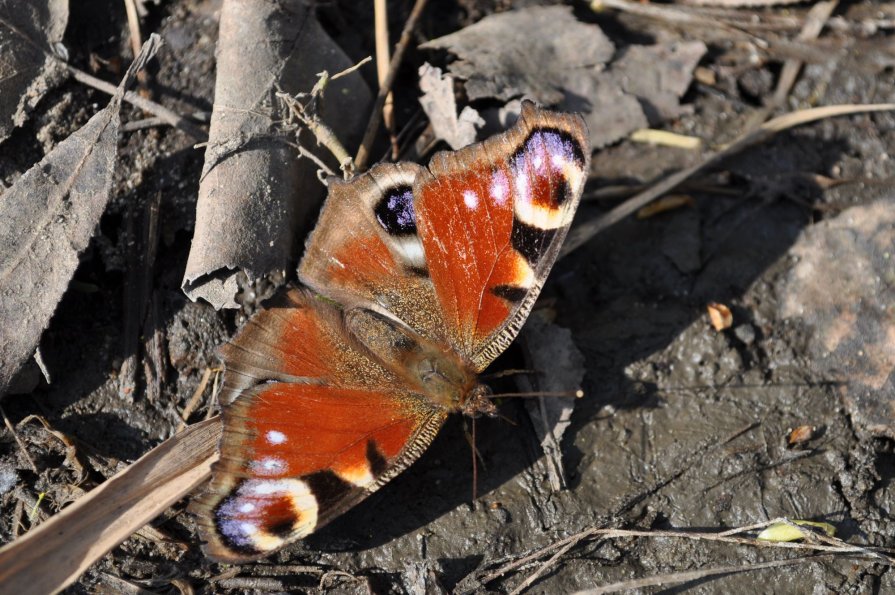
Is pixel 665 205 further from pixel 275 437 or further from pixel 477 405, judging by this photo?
pixel 275 437

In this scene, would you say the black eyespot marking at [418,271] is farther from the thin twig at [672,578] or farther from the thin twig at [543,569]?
the thin twig at [672,578]

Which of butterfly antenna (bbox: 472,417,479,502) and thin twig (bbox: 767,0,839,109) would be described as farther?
thin twig (bbox: 767,0,839,109)

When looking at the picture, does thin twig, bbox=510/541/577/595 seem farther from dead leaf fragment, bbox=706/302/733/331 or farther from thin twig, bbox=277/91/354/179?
thin twig, bbox=277/91/354/179

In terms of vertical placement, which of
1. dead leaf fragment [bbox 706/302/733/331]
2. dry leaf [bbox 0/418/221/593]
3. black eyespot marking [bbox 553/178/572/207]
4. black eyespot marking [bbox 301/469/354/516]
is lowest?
dead leaf fragment [bbox 706/302/733/331]

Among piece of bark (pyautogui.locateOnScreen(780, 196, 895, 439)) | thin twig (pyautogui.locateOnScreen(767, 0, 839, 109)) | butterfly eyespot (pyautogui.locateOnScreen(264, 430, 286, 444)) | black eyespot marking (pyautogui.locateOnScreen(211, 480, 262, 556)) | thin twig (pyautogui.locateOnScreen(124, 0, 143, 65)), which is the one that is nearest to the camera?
black eyespot marking (pyautogui.locateOnScreen(211, 480, 262, 556))

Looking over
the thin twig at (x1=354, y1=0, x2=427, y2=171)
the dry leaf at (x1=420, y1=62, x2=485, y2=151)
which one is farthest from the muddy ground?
the dry leaf at (x1=420, y1=62, x2=485, y2=151)

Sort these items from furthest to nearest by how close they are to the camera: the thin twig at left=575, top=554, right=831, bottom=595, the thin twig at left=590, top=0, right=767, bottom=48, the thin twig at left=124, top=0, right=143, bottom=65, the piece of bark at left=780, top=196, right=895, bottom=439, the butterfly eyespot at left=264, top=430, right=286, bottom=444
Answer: the thin twig at left=590, top=0, right=767, bottom=48 → the thin twig at left=124, top=0, right=143, bottom=65 → the piece of bark at left=780, top=196, right=895, bottom=439 → the thin twig at left=575, top=554, right=831, bottom=595 → the butterfly eyespot at left=264, top=430, right=286, bottom=444
